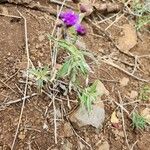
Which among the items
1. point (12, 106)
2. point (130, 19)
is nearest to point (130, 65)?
point (130, 19)

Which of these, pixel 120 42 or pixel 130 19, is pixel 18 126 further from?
pixel 130 19

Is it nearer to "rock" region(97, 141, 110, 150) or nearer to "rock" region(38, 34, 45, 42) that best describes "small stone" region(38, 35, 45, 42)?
"rock" region(38, 34, 45, 42)

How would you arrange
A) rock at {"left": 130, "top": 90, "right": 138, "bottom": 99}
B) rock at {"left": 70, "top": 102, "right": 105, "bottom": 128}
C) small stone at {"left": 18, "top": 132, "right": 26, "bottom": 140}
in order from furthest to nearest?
rock at {"left": 130, "top": 90, "right": 138, "bottom": 99}, rock at {"left": 70, "top": 102, "right": 105, "bottom": 128}, small stone at {"left": 18, "top": 132, "right": 26, "bottom": 140}

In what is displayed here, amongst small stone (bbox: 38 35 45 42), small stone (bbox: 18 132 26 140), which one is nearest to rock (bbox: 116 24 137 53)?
small stone (bbox: 38 35 45 42)

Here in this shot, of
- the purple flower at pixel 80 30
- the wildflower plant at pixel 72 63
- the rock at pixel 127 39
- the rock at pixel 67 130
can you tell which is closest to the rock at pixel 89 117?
Answer: the rock at pixel 67 130

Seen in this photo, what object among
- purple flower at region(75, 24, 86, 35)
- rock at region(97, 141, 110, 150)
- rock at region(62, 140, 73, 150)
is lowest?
rock at region(97, 141, 110, 150)

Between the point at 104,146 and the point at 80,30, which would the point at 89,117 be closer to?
the point at 104,146
